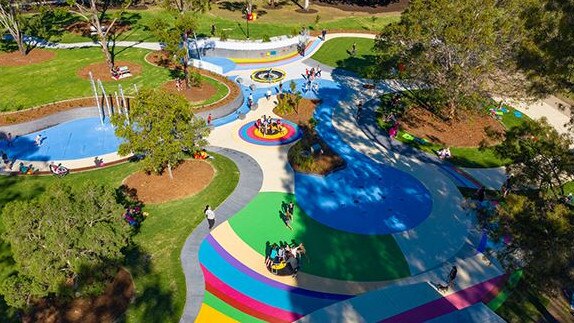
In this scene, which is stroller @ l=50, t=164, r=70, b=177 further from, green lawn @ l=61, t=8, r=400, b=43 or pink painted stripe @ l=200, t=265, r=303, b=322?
green lawn @ l=61, t=8, r=400, b=43

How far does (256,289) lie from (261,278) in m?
0.82

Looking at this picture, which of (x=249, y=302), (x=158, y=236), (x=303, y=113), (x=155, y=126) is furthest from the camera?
(x=303, y=113)

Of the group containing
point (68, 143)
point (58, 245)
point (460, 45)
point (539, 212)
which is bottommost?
point (68, 143)

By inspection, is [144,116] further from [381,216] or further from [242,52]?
[242,52]

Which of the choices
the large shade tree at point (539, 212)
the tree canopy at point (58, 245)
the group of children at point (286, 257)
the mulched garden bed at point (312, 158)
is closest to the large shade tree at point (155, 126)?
the tree canopy at point (58, 245)

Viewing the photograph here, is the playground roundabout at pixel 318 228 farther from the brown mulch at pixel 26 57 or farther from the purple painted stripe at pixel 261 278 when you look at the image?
the brown mulch at pixel 26 57

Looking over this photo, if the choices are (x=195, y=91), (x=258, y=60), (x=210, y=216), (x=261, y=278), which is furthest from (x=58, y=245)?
(x=258, y=60)

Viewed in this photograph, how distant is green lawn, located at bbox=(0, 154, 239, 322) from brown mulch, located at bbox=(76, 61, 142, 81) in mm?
19504

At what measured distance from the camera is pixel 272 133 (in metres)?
37.5

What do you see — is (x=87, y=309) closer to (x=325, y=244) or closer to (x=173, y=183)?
(x=173, y=183)

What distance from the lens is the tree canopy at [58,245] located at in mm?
17609

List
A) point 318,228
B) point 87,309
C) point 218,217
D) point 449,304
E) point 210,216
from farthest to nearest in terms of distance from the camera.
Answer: point 218,217 → point 318,228 → point 210,216 → point 449,304 → point 87,309

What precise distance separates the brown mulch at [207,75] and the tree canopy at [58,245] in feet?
75.5

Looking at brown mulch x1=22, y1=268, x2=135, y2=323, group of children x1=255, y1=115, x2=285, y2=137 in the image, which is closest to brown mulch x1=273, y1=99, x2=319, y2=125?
group of children x1=255, y1=115, x2=285, y2=137
